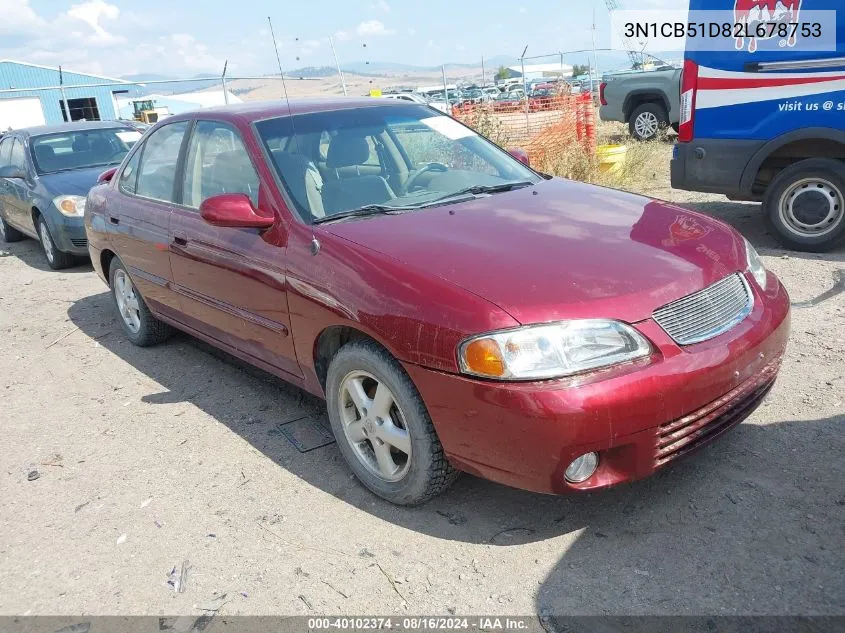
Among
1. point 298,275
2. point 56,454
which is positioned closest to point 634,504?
point 298,275

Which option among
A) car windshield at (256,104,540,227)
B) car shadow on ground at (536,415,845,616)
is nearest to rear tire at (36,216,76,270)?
car windshield at (256,104,540,227)

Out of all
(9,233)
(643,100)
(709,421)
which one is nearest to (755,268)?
(709,421)

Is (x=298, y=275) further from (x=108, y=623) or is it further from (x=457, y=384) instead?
(x=108, y=623)

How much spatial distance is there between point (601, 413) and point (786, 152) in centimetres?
464

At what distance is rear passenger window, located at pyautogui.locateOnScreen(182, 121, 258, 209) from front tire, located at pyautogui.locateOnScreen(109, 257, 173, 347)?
131 centimetres

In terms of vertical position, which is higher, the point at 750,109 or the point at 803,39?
the point at 803,39

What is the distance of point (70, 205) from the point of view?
26.6 ft

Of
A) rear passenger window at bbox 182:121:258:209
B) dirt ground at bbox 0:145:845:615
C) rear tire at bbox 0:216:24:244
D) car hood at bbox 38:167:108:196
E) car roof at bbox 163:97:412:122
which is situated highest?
car roof at bbox 163:97:412:122

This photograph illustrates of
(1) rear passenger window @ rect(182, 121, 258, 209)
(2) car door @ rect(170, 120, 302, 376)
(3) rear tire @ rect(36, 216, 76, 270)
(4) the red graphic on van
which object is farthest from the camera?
(3) rear tire @ rect(36, 216, 76, 270)

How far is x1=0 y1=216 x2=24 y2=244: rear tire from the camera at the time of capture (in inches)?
416

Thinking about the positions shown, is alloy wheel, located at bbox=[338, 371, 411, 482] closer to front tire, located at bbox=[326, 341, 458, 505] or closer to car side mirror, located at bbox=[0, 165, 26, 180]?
front tire, located at bbox=[326, 341, 458, 505]

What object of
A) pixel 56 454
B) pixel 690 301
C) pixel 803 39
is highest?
pixel 803 39

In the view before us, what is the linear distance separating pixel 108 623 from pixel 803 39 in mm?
6035

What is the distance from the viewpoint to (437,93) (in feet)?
102
